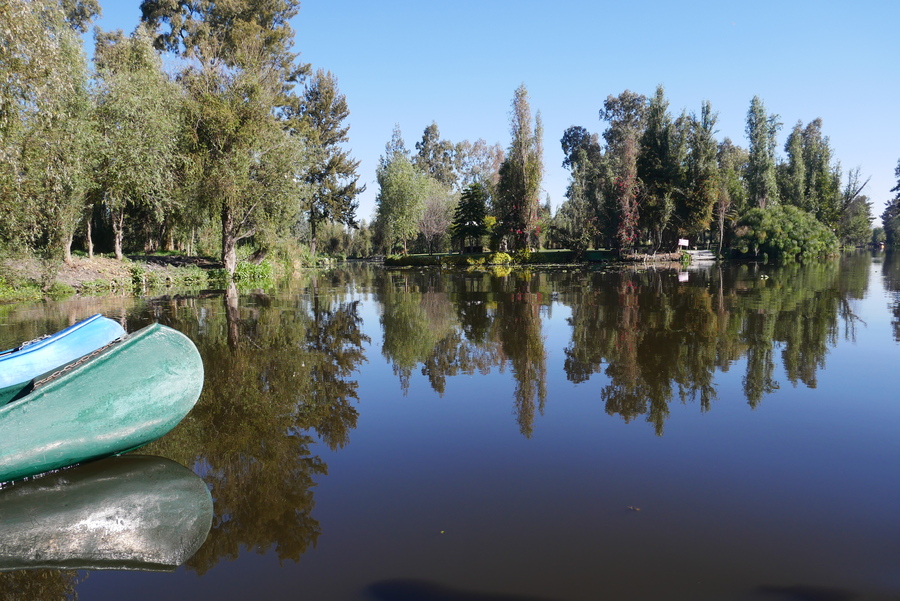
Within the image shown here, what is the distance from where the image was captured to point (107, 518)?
13.8ft

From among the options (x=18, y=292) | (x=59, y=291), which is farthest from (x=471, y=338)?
(x=59, y=291)

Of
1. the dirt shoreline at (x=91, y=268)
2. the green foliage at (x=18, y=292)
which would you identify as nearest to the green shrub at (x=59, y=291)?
the dirt shoreline at (x=91, y=268)

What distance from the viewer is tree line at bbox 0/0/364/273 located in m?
13.4

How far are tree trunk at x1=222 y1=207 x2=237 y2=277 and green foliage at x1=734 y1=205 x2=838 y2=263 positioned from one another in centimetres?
3544

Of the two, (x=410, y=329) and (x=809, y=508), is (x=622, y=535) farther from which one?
(x=410, y=329)

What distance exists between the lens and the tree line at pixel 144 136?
13375 mm

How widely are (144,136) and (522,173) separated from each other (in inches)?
1065

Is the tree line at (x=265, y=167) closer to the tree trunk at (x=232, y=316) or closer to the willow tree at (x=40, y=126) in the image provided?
the willow tree at (x=40, y=126)

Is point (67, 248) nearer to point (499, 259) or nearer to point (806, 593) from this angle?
point (806, 593)

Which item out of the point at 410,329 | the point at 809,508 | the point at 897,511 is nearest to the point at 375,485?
the point at 809,508

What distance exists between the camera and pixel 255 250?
36.9 metres

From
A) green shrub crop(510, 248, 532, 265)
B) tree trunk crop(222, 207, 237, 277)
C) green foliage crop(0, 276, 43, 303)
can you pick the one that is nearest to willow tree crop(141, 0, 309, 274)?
tree trunk crop(222, 207, 237, 277)

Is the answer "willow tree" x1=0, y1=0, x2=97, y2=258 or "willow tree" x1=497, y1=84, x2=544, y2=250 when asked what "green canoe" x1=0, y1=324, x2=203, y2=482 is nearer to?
"willow tree" x1=0, y1=0, x2=97, y2=258

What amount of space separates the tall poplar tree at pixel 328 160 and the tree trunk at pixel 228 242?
74.9 feet
